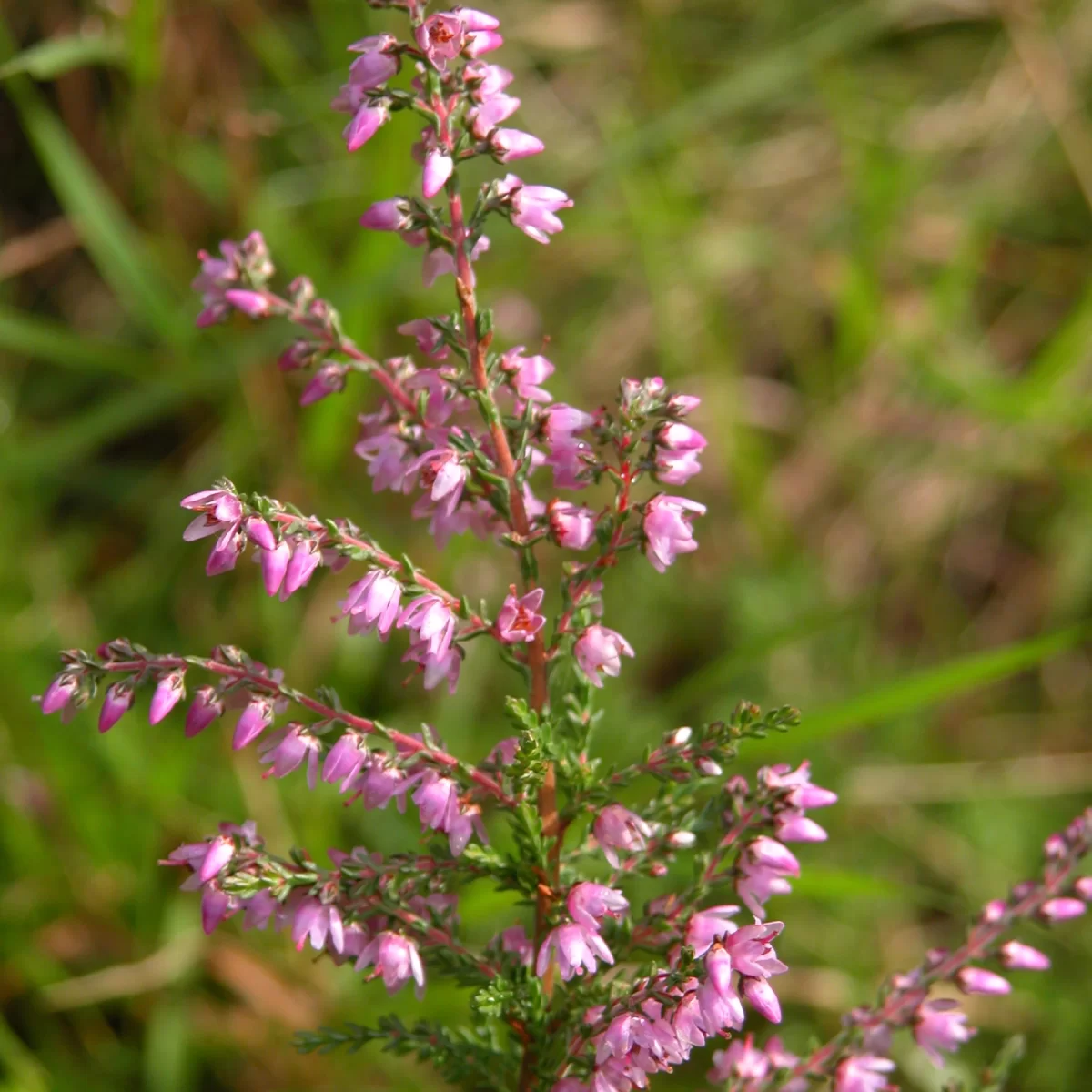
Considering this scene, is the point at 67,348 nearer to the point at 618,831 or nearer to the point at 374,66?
the point at 374,66

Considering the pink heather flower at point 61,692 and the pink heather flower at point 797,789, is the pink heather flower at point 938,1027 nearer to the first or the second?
the pink heather flower at point 797,789

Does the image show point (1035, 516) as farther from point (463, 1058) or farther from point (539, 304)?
point (463, 1058)

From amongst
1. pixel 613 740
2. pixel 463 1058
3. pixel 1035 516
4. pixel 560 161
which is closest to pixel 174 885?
pixel 613 740

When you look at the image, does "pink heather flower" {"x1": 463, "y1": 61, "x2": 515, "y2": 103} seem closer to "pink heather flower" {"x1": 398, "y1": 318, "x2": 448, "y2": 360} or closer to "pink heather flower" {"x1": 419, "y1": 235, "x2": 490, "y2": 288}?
"pink heather flower" {"x1": 419, "y1": 235, "x2": 490, "y2": 288}

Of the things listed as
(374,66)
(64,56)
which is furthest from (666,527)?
(64,56)

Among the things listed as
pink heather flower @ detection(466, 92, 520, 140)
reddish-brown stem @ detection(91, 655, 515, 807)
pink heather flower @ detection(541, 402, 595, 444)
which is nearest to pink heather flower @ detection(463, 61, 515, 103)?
pink heather flower @ detection(466, 92, 520, 140)

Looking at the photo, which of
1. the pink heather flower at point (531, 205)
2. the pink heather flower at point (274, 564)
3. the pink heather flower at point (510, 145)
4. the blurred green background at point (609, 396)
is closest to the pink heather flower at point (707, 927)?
the pink heather flower at point (274, 564)

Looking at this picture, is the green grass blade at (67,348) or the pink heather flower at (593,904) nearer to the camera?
the pink heather flower at (593,904)
